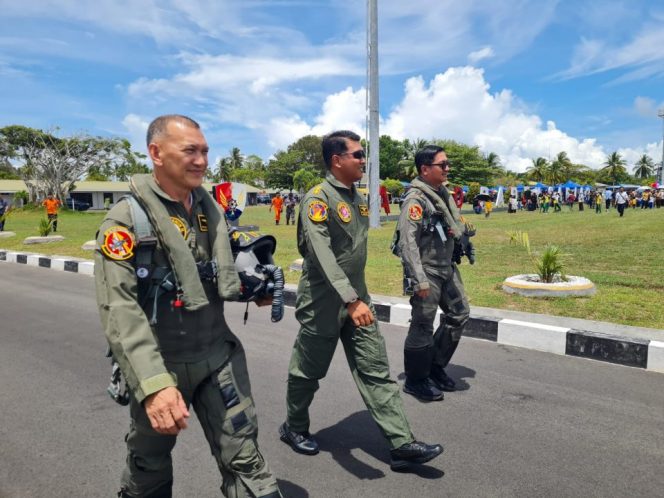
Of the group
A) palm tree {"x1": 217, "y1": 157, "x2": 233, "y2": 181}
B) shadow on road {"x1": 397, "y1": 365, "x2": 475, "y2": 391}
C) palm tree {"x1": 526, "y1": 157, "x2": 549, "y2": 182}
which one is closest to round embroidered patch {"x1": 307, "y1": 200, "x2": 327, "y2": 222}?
shadow on road {"x1": 397, "y1": 365, "x2": 475, "y2": 391}

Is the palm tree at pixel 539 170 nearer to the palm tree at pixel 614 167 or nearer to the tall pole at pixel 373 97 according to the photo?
the palm tree at pixel 614 167

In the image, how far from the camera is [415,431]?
10.5 feet

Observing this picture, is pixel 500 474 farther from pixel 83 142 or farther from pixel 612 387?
pixel 83 142

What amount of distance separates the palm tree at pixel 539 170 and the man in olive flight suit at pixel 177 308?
241 ft

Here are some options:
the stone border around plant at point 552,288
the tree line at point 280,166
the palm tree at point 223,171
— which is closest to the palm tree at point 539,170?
the tree line at point 280,166

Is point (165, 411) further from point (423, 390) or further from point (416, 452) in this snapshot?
point (423, 390)

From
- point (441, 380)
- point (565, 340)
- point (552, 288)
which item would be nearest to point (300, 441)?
point (441, 380)

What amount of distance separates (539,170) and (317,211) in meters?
73.5

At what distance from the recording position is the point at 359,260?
9.41ft

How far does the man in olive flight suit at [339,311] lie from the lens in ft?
8.66

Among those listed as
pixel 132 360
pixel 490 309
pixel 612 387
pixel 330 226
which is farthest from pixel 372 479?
pixel 490 309

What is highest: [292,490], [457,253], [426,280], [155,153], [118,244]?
[155,153]

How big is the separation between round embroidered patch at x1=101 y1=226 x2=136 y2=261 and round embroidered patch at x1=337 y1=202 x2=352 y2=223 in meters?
1.29

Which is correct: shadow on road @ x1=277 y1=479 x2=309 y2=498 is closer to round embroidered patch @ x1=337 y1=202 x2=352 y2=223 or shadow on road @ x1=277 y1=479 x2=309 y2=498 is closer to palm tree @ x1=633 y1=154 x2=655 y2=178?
round embroidered patch @ x1=337 y1=202 x2=352 y2=223
